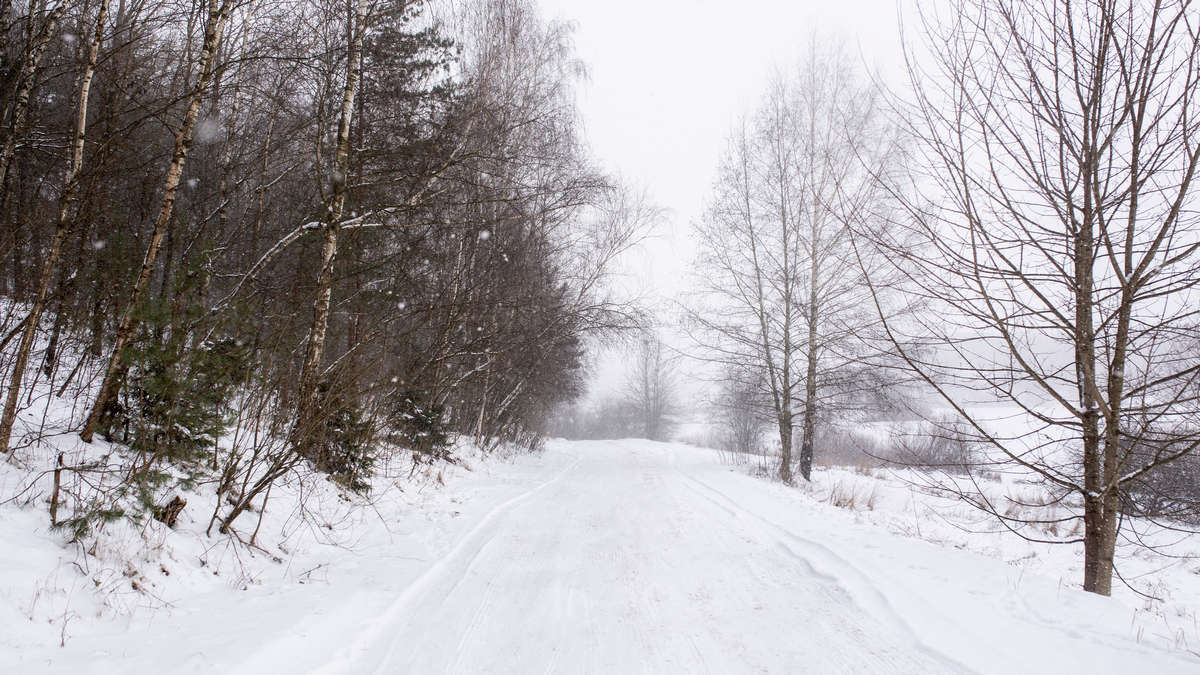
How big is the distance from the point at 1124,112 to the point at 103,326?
882cm

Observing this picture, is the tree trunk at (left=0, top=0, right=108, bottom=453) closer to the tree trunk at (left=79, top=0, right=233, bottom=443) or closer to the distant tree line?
the distant tree line

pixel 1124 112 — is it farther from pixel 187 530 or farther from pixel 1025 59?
pixel 187 530

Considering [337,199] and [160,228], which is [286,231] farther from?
[160,228]

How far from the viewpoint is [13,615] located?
2.43 meters

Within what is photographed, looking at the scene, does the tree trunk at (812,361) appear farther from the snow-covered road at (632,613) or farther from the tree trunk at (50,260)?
the tree trunk at (50,260)

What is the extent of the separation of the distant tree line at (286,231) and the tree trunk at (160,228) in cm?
2

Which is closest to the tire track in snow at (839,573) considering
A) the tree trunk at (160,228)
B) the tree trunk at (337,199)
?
the tree trunk at (337,199)

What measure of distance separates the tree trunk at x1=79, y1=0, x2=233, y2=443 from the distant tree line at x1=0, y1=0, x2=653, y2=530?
2cm

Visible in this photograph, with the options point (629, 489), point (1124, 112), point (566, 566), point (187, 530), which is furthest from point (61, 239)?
point (629, 489)

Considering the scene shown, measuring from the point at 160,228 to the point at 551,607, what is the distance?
13.5 feet

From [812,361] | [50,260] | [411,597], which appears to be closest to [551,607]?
[411,597]

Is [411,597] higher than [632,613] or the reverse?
the reverse

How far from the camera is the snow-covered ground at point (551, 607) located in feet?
8.71

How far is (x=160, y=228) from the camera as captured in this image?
13.2ft
